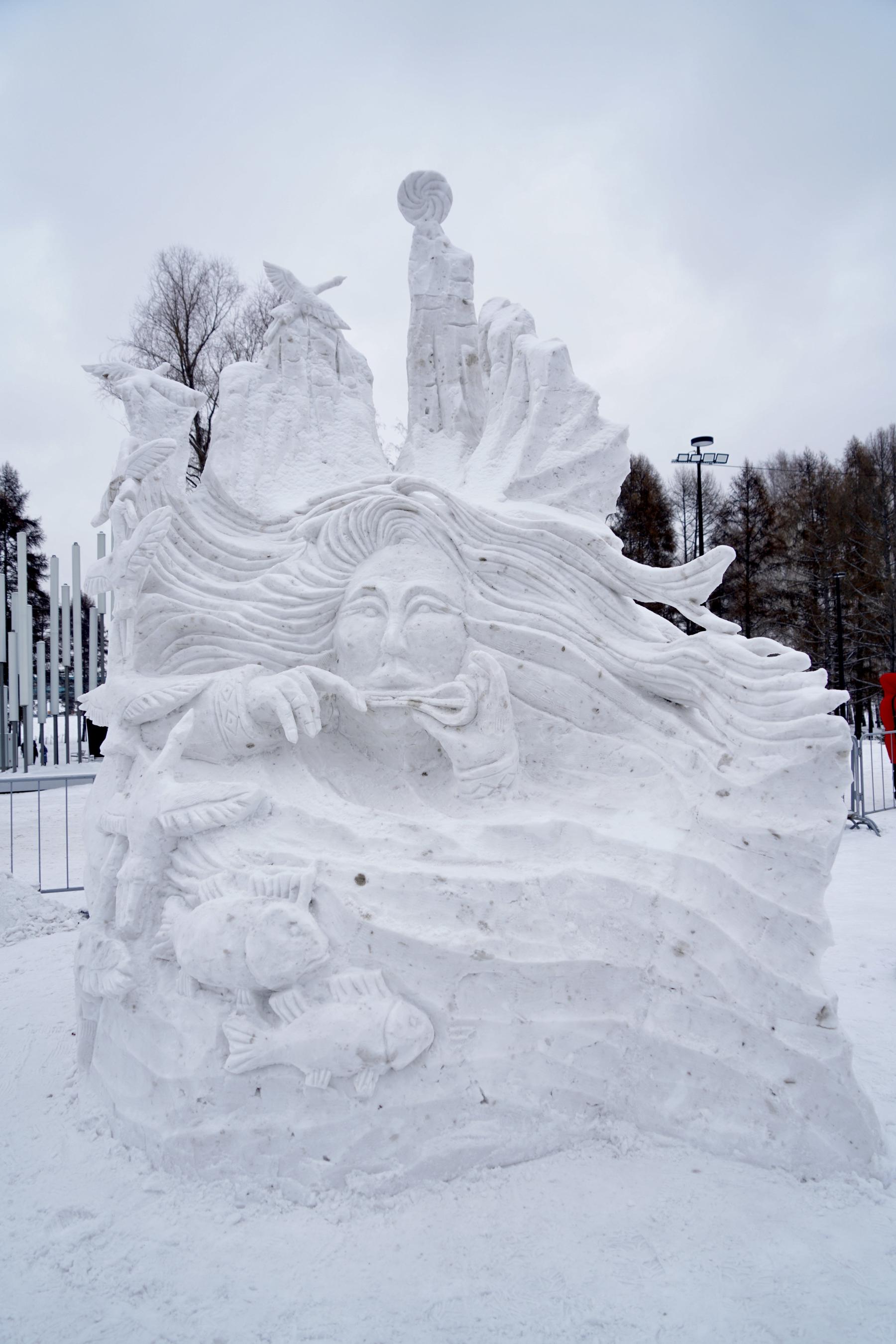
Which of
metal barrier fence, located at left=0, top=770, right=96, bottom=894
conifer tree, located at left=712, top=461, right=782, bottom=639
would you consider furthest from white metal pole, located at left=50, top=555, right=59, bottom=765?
conifer tree, located at left=712, top=461, right=782, bottom=639

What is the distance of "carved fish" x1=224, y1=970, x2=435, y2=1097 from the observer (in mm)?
2213

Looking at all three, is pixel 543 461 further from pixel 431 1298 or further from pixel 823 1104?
pixel 431 1298

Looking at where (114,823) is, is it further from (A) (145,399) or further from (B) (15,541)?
(B) (15,541)

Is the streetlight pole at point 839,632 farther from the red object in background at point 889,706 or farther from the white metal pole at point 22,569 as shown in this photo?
the white metal pole at point 22,569

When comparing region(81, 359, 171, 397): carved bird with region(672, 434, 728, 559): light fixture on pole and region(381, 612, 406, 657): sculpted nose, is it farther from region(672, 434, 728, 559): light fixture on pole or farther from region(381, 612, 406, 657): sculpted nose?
region(672, 434, 728, 559): light fixture on pole

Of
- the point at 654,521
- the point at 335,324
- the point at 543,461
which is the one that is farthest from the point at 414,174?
the point at 654,521

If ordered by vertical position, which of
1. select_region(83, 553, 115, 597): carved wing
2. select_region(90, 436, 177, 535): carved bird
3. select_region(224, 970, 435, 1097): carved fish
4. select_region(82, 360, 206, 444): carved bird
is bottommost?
select_region(224, 970, 435, 1097): carved fish

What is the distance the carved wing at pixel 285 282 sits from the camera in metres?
4.10

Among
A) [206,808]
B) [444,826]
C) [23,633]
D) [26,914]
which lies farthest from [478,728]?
[23,633]

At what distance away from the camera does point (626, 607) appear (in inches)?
128

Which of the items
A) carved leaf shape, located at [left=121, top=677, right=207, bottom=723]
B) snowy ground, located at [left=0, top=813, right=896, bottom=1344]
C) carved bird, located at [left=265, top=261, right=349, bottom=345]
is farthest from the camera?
carved bird, located at [left=265, top=261, right=349, bottom=345]

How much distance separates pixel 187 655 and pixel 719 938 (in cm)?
216

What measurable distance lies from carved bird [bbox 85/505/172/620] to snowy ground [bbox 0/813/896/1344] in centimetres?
183

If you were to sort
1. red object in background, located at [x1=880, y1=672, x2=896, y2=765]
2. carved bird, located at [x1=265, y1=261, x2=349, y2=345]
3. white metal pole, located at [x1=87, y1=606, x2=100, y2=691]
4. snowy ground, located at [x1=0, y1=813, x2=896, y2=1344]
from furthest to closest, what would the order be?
white metal pole, located at [x1=87, y1=606, x2=100, y2=691]
red object in background, located at [x1=880, y1=672, x2=896, y2=765]
carved bird, located at [x1=265, y1=261, x2=349, y2=345]
snowy ground, located at [x1=0, y1=813, x2=896, y2=1344]
